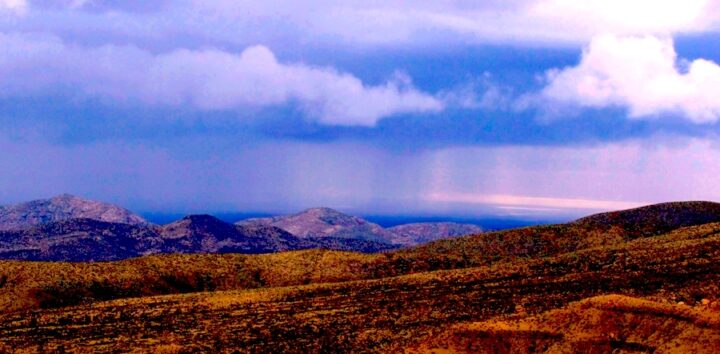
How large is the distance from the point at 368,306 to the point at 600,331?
30.8m

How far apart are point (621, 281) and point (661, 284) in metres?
4.65

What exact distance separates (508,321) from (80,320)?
4180cm

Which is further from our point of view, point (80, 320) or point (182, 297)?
point (182, 297)

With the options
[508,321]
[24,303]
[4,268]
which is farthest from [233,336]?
[4,268]

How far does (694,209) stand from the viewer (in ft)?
431

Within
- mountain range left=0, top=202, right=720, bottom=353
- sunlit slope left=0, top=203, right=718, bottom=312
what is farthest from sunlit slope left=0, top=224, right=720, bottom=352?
sunlit slope left=0, top=203, right=718, bottom=312

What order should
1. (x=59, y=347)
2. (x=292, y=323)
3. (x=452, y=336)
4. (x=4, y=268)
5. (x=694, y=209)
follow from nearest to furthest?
(x=452, y=336) → (x=59, y=347) → (x=292, y=323) → (x=4, y=268) → (x=694, y=209)

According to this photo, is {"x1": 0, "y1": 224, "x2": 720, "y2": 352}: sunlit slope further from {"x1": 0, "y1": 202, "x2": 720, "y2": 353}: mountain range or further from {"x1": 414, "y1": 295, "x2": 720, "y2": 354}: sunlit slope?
{"x1": 414, "y1": 295, "x2": 720, "y2": 354}: sunlit slope

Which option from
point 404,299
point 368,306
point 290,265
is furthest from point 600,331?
point 290,265

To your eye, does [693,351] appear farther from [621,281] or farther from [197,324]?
[197,324]

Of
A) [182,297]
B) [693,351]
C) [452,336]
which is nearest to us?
[693,351]

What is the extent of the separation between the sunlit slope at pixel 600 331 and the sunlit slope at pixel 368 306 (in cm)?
514

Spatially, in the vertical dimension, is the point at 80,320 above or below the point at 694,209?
below

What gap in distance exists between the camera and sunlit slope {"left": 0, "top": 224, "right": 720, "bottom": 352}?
201ft
